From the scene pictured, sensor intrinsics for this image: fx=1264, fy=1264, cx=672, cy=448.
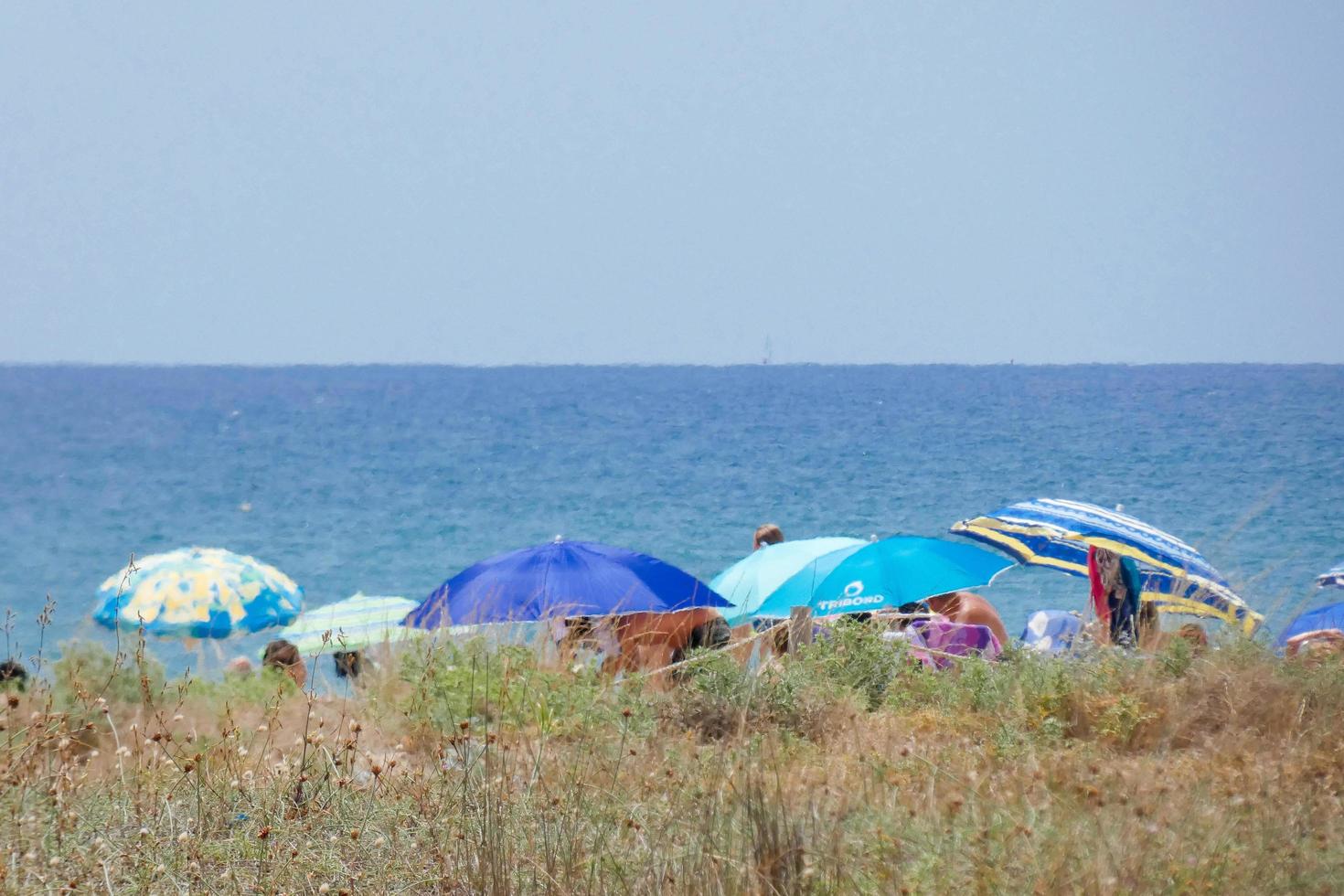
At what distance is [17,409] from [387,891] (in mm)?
93159

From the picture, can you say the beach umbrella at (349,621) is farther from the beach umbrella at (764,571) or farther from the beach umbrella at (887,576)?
the beach umbrella at (887,576)

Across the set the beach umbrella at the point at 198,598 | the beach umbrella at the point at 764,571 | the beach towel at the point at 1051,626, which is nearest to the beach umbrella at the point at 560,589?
the beach umbrella at the point at 764,571

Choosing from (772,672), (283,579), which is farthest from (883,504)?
(772,672)

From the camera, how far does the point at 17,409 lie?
8575 cm

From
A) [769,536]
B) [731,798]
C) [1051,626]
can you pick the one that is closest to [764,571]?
[769,536]

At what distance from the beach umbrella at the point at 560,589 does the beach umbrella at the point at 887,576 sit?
87 cm

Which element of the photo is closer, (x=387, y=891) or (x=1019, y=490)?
(x=387, y=891)

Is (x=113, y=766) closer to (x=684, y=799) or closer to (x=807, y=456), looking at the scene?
(x=684, y=799)

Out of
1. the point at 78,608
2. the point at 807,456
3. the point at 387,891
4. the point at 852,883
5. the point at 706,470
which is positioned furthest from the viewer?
the point at 807,456

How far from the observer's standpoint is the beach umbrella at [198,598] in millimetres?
10672

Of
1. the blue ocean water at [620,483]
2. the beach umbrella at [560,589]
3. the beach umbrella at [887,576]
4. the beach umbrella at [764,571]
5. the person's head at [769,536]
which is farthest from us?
the blue ocean water at [620,483]

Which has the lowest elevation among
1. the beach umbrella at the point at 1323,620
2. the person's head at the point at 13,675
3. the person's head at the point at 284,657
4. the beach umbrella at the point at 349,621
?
the beach umbrella at the point at 349,621

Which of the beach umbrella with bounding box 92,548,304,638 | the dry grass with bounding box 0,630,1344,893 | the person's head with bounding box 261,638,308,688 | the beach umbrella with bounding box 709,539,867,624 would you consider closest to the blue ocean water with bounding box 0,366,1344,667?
the beach umbrella with bounding box 92,548,304,638

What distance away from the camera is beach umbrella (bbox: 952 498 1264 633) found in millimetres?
7922
